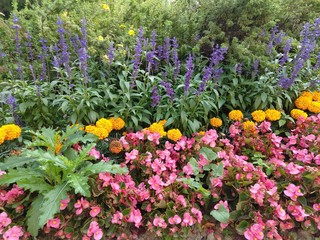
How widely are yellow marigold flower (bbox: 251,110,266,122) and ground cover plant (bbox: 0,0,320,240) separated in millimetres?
11

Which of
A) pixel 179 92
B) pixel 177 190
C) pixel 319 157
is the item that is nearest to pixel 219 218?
pixel 177 190

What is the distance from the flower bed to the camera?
1823 millimetres

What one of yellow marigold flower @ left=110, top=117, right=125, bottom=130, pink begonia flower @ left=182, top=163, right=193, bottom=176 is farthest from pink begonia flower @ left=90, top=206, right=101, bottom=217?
yellow marigold flower @ left=110, top=117, right=125, bottom=130

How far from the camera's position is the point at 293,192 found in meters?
1.98

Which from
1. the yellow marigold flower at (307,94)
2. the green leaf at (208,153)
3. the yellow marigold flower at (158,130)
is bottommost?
the green leaf at (208,153)

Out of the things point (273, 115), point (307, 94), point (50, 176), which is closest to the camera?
point (50, 176)

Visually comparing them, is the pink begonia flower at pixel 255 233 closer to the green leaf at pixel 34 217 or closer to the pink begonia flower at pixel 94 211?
the pink begonia flower at pixel 94 211

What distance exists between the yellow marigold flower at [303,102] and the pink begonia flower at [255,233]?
1.60m

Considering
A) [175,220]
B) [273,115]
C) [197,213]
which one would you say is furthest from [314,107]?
[175,220]

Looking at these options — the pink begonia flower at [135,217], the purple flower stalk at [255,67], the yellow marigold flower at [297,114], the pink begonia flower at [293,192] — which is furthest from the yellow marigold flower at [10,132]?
the yellow marigold flower at [297,114]

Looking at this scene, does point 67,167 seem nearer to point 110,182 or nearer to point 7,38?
point 110,182

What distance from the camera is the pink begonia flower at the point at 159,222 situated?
1848 millimetres

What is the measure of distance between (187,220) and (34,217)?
39.1 inches

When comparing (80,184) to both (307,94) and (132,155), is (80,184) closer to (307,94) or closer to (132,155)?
(132,155)
